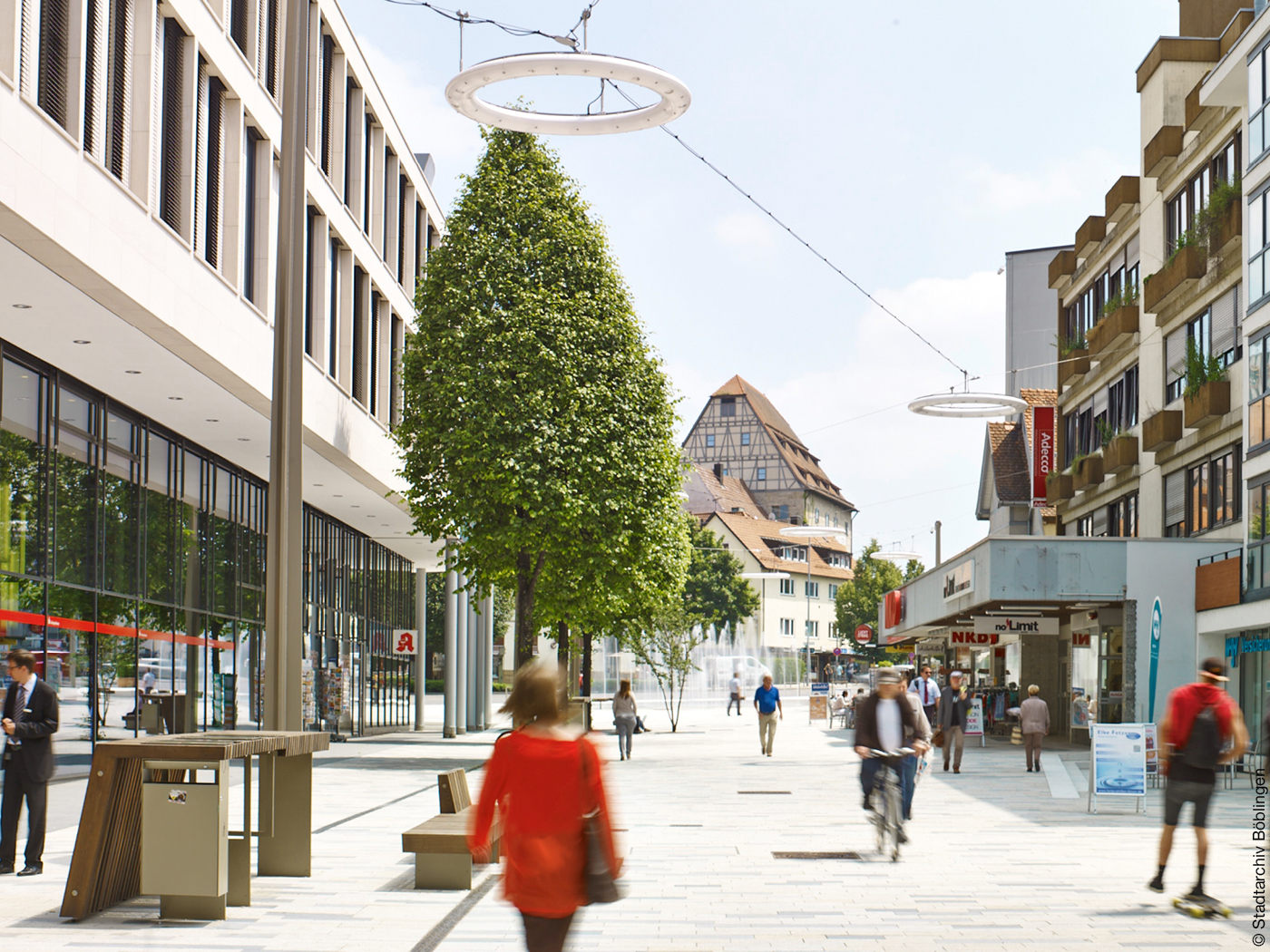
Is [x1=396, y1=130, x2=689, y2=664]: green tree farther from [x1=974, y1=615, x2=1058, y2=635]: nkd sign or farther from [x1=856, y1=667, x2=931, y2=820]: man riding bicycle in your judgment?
[x1=974, y1=615, x2=1058, y2=635]: nkd sign

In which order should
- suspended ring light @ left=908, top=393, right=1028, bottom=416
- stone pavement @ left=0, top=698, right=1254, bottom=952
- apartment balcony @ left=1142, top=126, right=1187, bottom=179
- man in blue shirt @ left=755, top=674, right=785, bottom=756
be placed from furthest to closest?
apartment balcony @ left=1142, top=126, right=1187, bottom=179 < suspended ring light @ left=908, top=393, right=1028, bottom=416 < man in blue shirt @ left=755, top=674, right=785, bottom=756 < stone pavement @ left=0, top=698, right=1254, bottom=952

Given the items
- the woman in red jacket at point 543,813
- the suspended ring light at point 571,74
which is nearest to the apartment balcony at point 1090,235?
the suspended ring light at point 571,74

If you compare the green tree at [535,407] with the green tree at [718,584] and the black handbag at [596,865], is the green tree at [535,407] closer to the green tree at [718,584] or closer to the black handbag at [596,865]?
the black handbag at [596,865]

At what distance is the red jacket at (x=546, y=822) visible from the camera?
562 cm

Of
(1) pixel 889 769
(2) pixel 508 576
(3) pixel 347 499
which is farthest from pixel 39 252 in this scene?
(3) pixel 347 499

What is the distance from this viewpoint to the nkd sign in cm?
4172

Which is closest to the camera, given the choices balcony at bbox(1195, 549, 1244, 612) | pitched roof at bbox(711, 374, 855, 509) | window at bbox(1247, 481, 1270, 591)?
window at bbox(1247, 481, 1270, 591)

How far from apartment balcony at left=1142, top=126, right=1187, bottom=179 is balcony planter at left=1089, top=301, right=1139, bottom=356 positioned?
3.33 meters

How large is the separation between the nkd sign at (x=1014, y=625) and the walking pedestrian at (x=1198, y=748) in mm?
31447

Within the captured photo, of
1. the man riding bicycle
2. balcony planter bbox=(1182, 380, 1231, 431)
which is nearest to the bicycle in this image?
the man riding bicycle

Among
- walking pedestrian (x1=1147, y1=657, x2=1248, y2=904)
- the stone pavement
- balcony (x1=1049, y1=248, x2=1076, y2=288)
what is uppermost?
balcony (x1=1049, y1=248, x2=1076, y2=288)

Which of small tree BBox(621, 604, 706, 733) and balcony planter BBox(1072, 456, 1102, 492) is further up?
balcony planter BBox(1072, 456, 1102, 492)

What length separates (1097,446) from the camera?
42.2 m

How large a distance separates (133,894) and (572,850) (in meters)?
5.56
